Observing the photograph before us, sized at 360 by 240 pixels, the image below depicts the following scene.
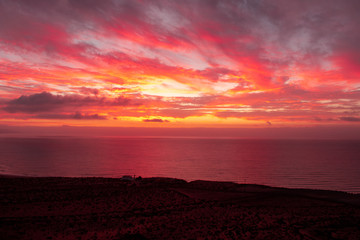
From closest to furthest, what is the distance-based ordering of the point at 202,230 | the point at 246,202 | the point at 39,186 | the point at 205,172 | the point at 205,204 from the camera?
1. the point at 202,230
2. the point at 205,204
3. the point at 246,202
4. the point at 39,186
5. the point at 205,172

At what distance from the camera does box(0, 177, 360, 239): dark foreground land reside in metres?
16.4

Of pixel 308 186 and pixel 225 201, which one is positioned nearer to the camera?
pixel 225 201

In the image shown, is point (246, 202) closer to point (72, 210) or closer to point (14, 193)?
point (72, 210)

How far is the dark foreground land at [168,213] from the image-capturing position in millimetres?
16391

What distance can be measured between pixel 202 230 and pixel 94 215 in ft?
30.7

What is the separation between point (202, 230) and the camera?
1697 cm

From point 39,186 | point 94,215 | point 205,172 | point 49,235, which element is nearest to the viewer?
point 49,235

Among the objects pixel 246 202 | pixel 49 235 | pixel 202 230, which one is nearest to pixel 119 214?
pixel 49 235

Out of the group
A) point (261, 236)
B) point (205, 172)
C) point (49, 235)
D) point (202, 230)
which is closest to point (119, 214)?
point (49, 235)

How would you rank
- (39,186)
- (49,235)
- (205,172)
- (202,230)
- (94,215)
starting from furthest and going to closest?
(205,172), (39,186), (94,215), (202,230), (49,235)

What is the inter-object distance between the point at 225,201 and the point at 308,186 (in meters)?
25.9

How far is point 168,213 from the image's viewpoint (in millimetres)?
21219

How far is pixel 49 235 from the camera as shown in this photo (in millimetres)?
15617

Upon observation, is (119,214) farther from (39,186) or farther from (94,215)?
(39,186)
